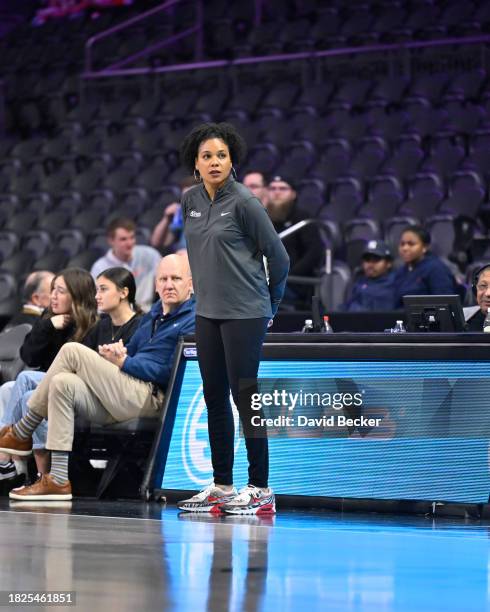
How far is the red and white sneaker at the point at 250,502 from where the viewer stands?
16.6 ft

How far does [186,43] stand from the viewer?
53.2 feet

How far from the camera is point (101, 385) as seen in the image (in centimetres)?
593

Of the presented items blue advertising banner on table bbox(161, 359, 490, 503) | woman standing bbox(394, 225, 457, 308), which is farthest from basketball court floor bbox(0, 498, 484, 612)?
woman standing bbox(394, 225, 457, 308)

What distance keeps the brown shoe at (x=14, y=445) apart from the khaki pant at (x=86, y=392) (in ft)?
0.62

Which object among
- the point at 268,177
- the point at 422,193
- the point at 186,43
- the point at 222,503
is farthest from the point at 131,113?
the point at 222,503

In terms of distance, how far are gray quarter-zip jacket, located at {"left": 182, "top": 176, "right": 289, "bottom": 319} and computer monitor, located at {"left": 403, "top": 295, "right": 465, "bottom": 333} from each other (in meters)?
0.97

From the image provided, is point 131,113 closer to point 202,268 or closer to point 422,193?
point 422,193

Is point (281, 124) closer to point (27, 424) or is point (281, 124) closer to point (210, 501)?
point (27, 424)

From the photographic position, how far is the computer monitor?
568cm

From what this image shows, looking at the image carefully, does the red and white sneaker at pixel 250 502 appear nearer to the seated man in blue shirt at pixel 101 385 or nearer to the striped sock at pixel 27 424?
the seated man in blue shirt at pixel 101 385

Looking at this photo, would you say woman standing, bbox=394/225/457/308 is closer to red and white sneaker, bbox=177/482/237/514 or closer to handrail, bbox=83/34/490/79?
red and white sneaker, bbox=177/482/237/514

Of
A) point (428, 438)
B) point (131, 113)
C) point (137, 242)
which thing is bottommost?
point (428, 438)

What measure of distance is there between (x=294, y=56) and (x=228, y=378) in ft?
31.4

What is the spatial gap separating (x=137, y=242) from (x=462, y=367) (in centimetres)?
648
